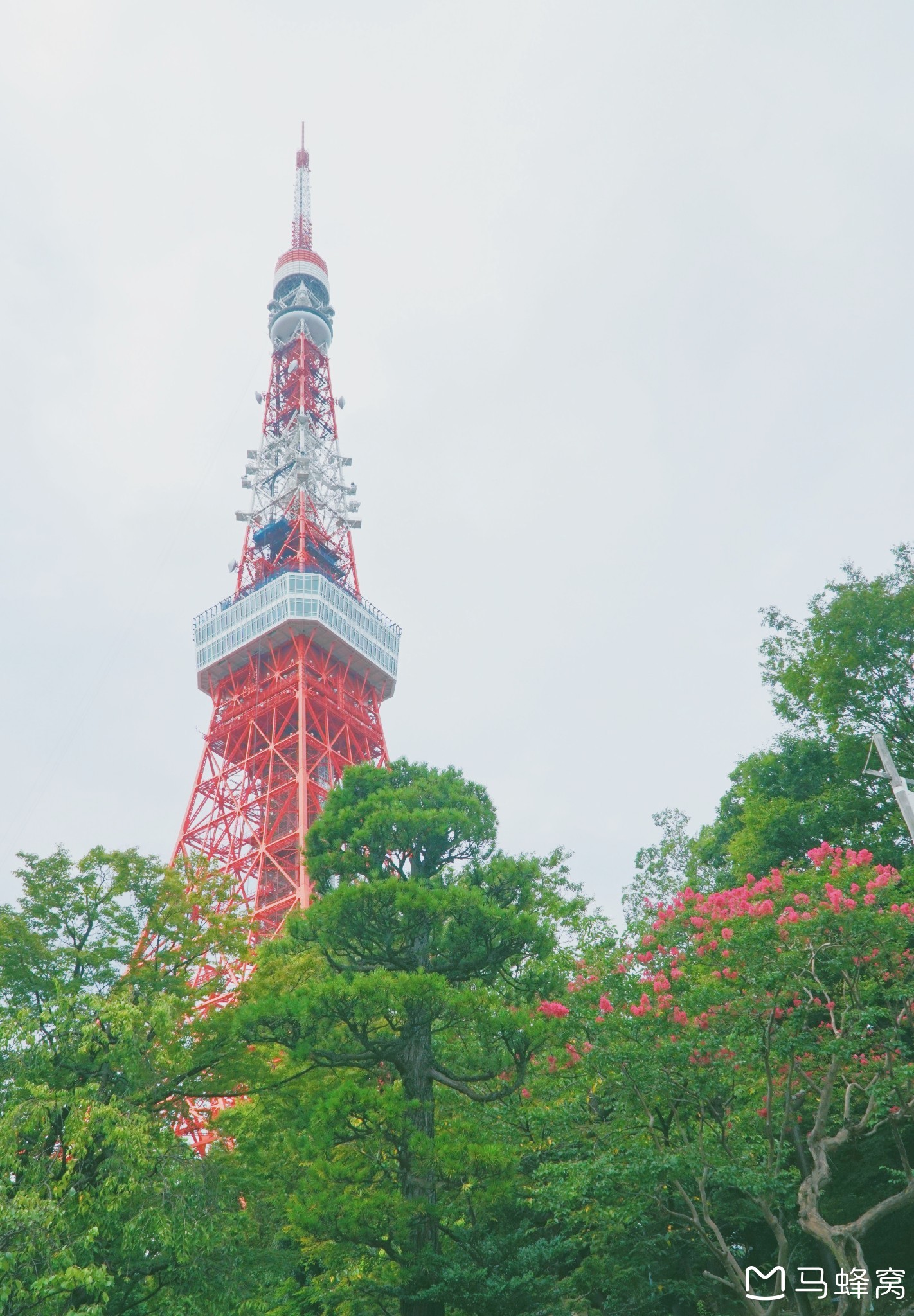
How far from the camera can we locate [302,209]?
49844 mm

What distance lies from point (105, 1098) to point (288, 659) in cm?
2735

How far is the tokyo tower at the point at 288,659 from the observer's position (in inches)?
1252

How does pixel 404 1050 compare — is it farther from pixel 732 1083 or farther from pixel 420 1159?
pixel 732 1083

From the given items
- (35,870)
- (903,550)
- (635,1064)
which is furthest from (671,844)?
(35,870)

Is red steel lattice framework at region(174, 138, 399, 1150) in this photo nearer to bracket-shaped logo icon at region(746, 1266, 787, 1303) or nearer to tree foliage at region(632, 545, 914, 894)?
tree foliage at region(632, 545, 914, 894)

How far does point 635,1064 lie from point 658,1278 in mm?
3394

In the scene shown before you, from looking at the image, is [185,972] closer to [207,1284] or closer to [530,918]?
[207,1284]

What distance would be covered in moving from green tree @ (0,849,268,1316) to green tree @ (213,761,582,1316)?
2.58 feet

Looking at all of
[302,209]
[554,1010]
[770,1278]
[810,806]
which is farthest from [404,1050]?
[302,209]

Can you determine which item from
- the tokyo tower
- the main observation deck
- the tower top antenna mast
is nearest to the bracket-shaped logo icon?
the tokyo tower

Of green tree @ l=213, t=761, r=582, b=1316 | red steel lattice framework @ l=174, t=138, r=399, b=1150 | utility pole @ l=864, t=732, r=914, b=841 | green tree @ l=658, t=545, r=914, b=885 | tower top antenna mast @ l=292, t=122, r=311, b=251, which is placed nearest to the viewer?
utility pole @ l=864, t=732, r=914, b=841

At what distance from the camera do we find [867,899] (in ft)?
31.5

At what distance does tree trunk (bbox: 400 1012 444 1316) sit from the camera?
9.12 metres

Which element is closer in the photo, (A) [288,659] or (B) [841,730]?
(B) [841,730]
